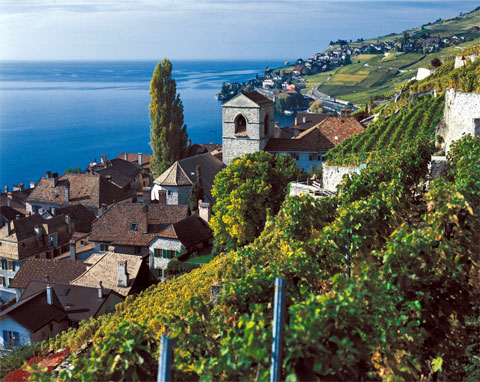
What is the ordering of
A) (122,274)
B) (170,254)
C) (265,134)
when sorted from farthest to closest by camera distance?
(265,134), (170,254), (122,274)

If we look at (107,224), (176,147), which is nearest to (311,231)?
(107,224)

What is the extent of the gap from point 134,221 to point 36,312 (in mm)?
11289

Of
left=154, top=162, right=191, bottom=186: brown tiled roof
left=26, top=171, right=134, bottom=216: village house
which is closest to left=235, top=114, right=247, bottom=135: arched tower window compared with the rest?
left=154, top=162, right=191, bottom=186: brown tiled roof

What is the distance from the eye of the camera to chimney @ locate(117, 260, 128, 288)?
30219mm

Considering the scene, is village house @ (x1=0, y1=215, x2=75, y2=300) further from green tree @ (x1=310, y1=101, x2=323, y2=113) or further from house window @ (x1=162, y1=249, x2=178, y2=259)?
green tree @ (x1=310, y1=101, x2=323, y2=113)

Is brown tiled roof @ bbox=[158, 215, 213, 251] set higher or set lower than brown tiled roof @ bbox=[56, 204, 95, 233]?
higher

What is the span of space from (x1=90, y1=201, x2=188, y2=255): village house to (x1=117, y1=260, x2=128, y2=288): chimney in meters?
5.16

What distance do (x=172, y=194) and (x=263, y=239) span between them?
26180 millimetres

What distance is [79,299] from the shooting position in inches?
1125

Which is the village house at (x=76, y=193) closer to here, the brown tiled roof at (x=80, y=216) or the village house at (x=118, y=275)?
the brown tiled roof at (x=80, y=216)

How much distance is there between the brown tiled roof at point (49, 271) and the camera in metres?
32.7

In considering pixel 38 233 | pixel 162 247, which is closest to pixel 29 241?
pixel 38 233

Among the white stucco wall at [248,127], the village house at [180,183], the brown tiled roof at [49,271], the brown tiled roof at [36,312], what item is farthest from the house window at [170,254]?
the white stucco wall at [248,127]

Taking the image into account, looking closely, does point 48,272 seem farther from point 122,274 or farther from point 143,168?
point 143,168
